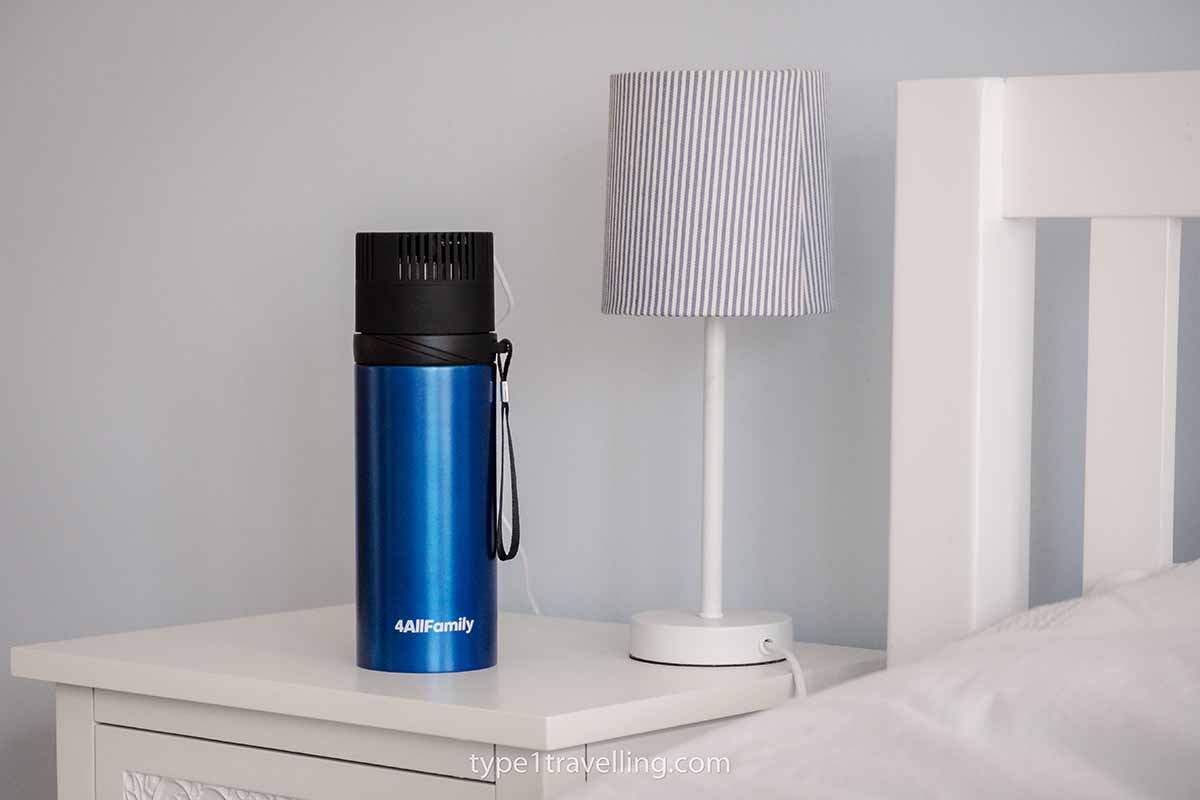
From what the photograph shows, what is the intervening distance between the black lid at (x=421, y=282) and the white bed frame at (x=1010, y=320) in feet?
1.03

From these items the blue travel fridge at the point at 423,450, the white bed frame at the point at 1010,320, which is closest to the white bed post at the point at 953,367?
the white bed frame at the point at 1010,320

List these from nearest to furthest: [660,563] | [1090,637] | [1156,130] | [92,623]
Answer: [1090,637]
[1156,130]
[660,563]
[92,623]

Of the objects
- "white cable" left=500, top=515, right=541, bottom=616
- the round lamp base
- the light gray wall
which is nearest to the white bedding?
the round lamp base

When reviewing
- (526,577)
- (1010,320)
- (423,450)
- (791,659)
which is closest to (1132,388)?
(1010,320)

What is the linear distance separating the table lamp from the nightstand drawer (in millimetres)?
377

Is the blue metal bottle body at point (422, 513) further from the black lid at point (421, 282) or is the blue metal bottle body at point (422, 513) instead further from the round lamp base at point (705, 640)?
the round lamp base at point (705, 640)

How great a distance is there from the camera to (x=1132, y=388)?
3.42ft

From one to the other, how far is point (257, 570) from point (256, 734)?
582 mm

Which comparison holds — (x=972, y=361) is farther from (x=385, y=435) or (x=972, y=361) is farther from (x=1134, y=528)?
(x=385, y=435)

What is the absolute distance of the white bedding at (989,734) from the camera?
1.82ft

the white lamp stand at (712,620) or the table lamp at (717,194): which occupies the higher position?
the table lamp at (717,194)

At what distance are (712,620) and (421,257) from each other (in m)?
0.36

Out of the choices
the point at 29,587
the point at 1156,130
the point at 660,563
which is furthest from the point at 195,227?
the point at 1156,130

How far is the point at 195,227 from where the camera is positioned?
1.70 meters
